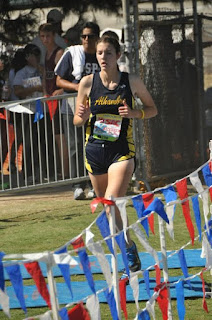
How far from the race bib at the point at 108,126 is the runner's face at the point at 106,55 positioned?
42 cm

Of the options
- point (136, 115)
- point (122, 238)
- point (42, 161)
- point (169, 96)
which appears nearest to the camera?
point (122, 238)

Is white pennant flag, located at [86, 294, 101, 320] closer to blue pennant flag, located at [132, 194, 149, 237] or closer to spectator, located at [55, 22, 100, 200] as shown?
blue pennant flag, located at [132, 194, 149, 237]

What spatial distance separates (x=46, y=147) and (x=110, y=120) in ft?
12.5

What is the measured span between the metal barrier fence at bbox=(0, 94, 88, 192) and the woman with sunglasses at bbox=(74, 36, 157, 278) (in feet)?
11.5

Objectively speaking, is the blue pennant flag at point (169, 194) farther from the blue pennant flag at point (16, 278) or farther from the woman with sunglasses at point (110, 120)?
the blue pennant flag at point (16, 278)

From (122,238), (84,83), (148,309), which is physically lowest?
(148,309)

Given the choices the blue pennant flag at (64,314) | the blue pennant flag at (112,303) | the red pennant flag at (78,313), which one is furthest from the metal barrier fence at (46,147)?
the blue pennant flag at (64,314)

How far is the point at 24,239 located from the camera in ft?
29.2

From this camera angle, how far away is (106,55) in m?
6.74

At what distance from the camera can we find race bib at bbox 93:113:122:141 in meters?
6.93

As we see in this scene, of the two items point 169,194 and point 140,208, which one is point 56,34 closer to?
point 169,194

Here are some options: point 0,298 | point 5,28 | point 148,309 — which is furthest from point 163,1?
point 0,298

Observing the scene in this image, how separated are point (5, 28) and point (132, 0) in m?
3.14

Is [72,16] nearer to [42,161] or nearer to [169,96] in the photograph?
[169,96]
